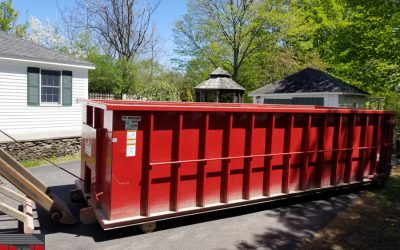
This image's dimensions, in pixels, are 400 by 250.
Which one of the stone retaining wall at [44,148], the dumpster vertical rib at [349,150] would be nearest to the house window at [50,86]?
the stone retaining wall at [44,148]

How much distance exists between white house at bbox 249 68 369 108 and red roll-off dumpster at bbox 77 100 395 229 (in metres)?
10.5

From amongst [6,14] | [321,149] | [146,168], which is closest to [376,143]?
[321,149]

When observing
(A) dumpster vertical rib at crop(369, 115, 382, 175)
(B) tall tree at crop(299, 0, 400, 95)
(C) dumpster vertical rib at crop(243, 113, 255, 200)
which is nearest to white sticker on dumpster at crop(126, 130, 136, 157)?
(C) dumpster vertical rib at crop(243, 113, 255, 200)

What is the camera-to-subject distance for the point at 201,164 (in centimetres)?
596

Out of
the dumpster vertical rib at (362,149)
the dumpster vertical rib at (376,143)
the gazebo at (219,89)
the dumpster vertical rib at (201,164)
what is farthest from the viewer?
the gazebo at (219,89)

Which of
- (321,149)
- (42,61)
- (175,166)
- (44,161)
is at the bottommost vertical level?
(44,161)

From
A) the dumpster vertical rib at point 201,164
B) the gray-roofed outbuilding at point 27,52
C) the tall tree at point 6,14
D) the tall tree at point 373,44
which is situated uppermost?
the tall tree at point 6,14

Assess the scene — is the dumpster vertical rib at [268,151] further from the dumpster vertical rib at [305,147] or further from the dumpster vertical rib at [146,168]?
the dumpster vertical rib at [146,168]

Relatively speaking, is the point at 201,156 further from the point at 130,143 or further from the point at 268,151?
the point at 268,151

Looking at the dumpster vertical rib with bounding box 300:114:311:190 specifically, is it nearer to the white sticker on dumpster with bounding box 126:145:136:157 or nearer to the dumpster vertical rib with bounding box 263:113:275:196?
the dumpster vertical rib with bounding box 263:113:275:196

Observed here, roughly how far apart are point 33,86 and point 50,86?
0.74 m

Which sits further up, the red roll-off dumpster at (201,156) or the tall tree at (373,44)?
the tall tree at (373,44)

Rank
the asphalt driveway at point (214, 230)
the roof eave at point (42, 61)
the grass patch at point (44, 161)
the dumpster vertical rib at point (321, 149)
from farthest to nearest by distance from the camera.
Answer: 1. the roof eave at point (42, 61)
2. the grass patch at point (44, 161)
3. the dumpster vertical rib at point (321, 149)
4. the asphalt driveway at point (214, 230)

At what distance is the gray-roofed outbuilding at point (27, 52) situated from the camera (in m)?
13.5
